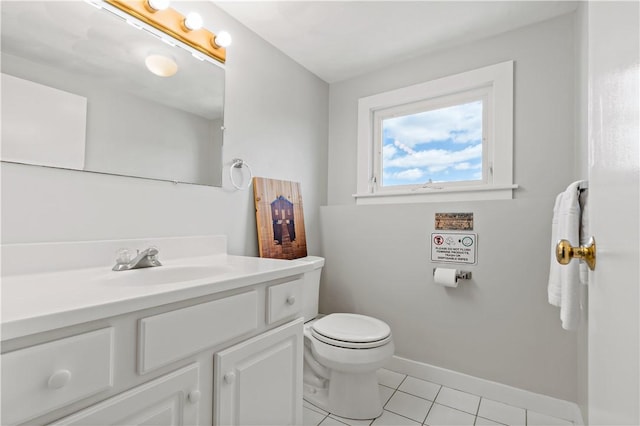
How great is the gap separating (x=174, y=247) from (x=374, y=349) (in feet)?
3.52

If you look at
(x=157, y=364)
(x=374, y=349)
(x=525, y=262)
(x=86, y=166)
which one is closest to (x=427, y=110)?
(x=525, y=262)

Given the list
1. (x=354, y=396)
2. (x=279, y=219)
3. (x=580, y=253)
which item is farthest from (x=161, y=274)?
(x=580, y=253)

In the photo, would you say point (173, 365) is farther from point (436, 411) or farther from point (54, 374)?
point (436, 411)

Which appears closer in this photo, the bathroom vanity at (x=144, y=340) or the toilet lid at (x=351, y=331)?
the bathroom vanity at (x=144, y=340)

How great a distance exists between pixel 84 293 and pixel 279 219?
52.7 inches

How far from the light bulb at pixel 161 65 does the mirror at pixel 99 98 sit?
18 millimetres

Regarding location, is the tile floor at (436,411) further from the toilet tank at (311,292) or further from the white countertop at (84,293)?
the white countertop at (84,293)

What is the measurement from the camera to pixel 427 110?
2244 millimetres

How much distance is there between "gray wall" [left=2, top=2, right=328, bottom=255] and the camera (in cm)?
106

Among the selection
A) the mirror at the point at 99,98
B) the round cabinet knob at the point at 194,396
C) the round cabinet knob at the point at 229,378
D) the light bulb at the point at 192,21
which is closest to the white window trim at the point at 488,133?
the mirror at the point at 99,98

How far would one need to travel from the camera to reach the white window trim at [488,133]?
191cm

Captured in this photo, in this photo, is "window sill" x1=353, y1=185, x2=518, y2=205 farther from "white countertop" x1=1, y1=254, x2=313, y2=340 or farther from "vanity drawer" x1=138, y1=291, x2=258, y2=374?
"vanity drawer" x1=138, y1=291, x2=258, y2=374

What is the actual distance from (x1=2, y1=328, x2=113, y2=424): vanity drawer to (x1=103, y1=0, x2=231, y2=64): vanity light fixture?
51.4 inches

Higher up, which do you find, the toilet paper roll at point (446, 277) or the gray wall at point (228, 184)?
the gray wall at point (228, 184)
